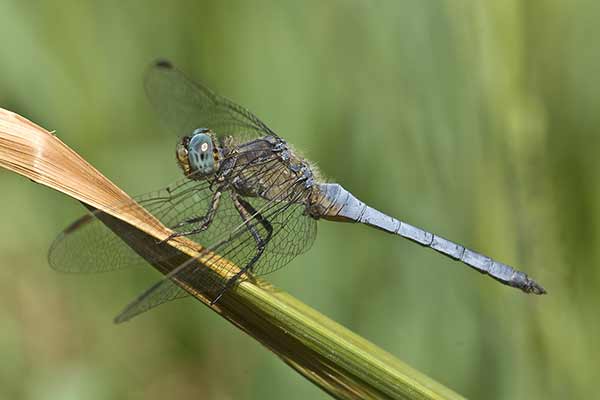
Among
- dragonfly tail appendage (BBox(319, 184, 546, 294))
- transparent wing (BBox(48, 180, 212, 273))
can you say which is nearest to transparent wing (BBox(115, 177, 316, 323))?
dragonfly tail appendage (BBox(319, 184, 546, 294))

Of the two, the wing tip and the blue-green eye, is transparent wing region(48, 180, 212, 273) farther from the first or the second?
the wing tip

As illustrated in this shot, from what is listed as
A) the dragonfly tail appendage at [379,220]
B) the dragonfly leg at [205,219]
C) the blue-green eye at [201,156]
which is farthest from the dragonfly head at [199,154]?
the dragonfly tail appendage at [379,220]

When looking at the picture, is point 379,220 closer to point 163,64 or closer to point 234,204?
point 234,204

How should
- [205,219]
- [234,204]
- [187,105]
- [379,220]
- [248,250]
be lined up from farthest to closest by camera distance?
[187,105]
[379,220]
[234,204]
[205,219]
[248,250]

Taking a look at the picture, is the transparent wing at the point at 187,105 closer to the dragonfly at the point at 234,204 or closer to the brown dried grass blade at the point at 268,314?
the dragonfly at the point at 234,204

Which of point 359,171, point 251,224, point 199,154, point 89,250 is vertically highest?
point 359,171

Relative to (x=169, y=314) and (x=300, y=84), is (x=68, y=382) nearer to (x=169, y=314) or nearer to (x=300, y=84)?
(x=169, y=314)

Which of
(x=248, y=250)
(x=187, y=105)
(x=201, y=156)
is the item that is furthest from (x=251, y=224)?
(x=187, y=105)
